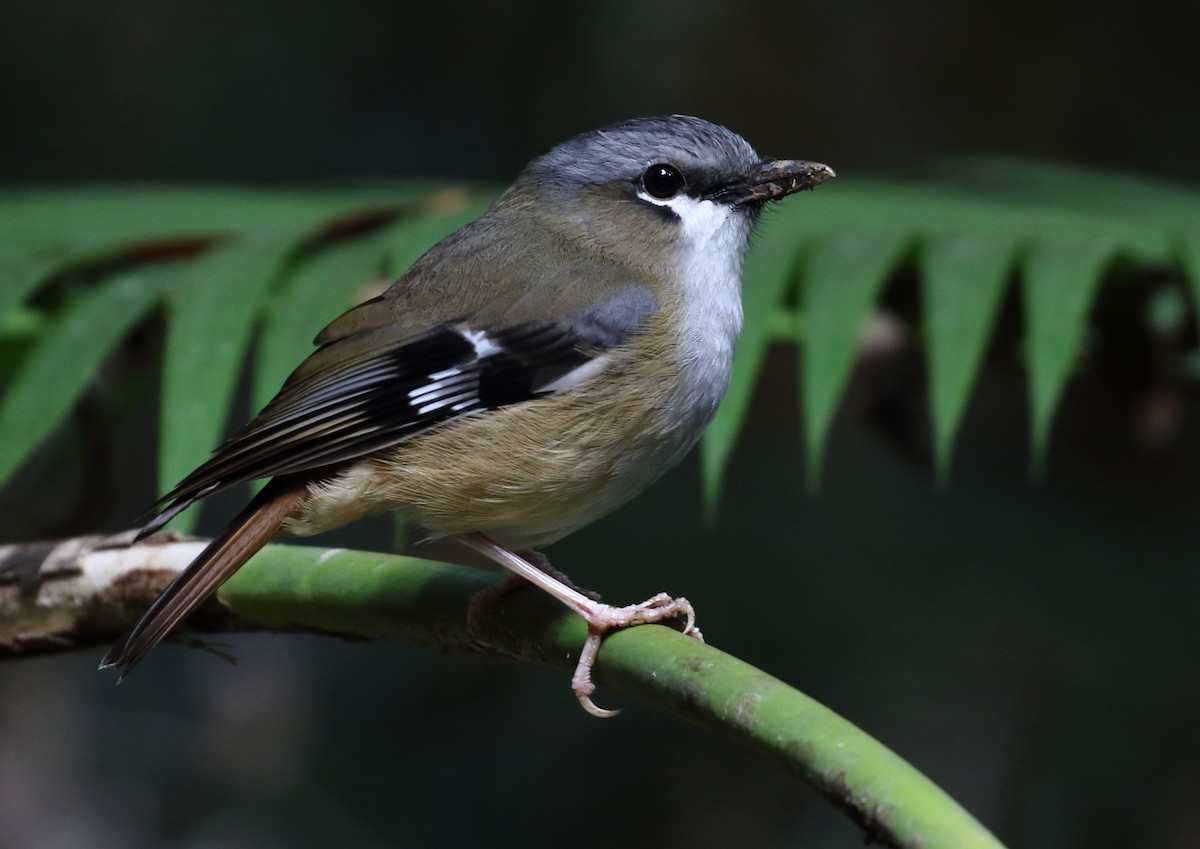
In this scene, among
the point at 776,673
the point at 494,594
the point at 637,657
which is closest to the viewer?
the point at 637,657

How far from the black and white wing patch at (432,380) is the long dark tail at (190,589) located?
0.64 ft

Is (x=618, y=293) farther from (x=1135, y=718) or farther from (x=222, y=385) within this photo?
(x=1135, y=718)

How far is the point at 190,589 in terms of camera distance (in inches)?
78.9

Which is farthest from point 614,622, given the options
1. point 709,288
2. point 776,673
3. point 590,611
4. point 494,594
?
point 776,673

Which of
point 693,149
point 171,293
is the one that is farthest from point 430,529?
point 171,293

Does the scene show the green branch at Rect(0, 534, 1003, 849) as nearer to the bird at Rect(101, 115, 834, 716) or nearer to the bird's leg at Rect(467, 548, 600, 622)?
the bird's leg at Rect(467, 548, 600, 622)

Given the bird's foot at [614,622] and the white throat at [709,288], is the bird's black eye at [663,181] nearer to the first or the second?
the white throat at [709,288]

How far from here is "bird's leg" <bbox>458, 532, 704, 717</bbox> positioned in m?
1.92

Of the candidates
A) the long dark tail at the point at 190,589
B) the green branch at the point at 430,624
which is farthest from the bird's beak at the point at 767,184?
the long dark tail at the point at 190,589

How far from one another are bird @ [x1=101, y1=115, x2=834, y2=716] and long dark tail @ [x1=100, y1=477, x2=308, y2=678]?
0.13ft

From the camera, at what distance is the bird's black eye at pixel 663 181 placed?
108 inches

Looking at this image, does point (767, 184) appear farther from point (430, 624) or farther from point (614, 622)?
point (430, 624)

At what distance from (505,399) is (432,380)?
0.43ft

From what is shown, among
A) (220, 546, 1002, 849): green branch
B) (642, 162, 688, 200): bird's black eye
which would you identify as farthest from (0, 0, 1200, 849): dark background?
(220, 546, 1002, 849): green branch
